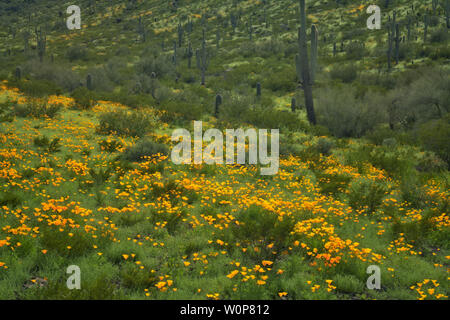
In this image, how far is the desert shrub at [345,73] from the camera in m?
28.2

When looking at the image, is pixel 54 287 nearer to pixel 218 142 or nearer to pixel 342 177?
pixel 342 177

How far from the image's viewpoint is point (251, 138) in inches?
543

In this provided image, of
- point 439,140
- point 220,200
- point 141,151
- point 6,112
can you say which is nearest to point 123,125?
point 141,151

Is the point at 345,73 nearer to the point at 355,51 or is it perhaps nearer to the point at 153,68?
the point at 355,51

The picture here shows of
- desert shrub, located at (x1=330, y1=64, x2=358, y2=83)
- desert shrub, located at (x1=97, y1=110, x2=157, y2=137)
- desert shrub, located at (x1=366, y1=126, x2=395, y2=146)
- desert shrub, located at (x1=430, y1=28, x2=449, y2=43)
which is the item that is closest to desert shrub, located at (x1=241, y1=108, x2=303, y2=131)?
desert shrub, located at (x1=366, y1=126, x2=395, y2=146)

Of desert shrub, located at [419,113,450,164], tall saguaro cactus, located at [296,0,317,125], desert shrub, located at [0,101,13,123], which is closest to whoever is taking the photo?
desert shrub, located at [419,113,450,164]

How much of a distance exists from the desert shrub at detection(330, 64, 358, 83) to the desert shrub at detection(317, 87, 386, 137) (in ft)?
36.5

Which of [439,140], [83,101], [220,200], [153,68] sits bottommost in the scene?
[220,200]

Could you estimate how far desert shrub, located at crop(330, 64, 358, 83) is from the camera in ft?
92.5

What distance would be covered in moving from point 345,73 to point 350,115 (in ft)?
43.8

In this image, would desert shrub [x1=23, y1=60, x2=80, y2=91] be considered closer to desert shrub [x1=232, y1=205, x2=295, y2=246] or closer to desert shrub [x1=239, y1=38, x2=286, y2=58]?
desert shrub [x1=232, y1=205, x2=295, y2=246]

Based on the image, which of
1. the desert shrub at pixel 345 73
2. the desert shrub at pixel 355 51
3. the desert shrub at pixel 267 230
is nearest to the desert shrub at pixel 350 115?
the desert shrub at pixel 345 73

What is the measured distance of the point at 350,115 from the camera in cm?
1666

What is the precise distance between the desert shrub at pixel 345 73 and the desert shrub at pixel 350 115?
36.5 feet
